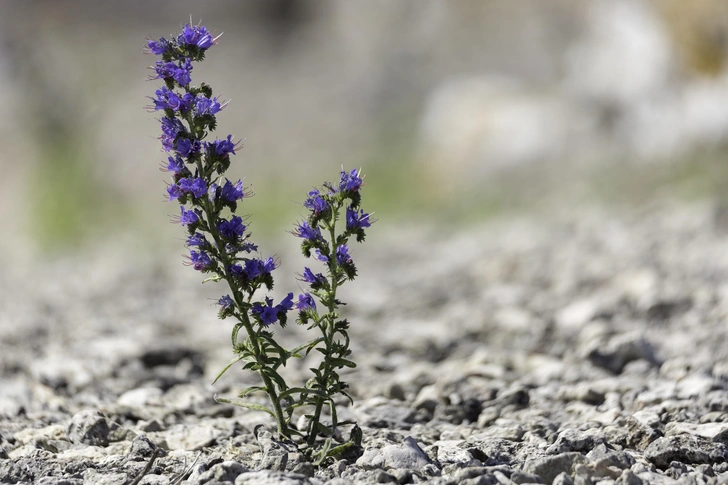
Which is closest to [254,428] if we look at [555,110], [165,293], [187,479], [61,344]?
[187,479]

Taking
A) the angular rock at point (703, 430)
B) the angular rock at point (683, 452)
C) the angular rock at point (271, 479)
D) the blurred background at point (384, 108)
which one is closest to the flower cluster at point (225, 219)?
the angular rock at point (271, 479)

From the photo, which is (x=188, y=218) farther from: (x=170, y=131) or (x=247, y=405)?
(x=247, y=405)

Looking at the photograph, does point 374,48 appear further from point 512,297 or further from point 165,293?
point 512,297

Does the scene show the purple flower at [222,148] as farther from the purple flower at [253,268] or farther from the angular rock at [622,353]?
the angular rock at [622,353]

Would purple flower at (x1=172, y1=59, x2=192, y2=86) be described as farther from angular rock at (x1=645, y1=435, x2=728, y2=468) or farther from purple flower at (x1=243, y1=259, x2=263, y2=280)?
angular rock at (x1=645, y1=435, x2=728, y2=468)

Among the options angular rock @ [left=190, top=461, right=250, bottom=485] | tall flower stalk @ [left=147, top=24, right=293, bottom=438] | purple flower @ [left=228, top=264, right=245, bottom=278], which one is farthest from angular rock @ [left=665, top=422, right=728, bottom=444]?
purple flower @ [left=228, top=264, right=245, bottom=278]

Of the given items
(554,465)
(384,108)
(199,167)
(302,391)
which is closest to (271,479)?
(302,391)

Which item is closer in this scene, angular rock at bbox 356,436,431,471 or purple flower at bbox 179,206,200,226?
A: angular rock at bbox 356,436,431,471
